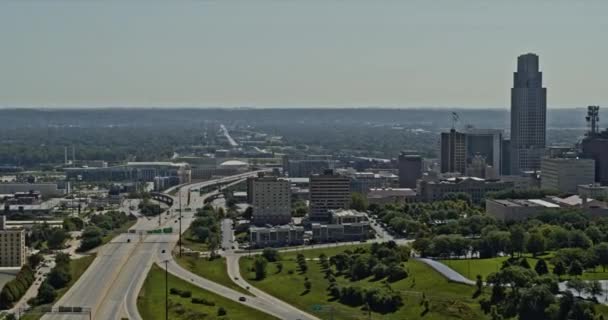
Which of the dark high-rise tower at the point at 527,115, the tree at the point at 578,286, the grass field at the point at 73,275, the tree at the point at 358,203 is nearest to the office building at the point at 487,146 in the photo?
the dark high-rise tower at the point at 527,115

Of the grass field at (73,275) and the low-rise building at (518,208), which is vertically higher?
the low-rise building at (518,208)

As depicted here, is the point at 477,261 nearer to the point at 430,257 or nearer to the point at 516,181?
the point at 430,257

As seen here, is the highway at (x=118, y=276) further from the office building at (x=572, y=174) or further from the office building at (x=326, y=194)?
the office building at (x=572, y=174)

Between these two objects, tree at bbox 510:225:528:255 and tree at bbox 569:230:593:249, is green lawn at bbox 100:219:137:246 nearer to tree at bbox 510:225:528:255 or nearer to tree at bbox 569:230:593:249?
tree at bbox 510:225:528:255

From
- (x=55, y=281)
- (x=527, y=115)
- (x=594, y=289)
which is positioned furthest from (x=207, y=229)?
(x=527, y=115)

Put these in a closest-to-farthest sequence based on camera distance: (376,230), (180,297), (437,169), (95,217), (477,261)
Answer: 1. (180,297)
2. (477,261)
3. (376,230)
4. (95,217)
5. (437,169)

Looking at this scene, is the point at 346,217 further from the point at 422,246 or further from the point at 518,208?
the point at 422,246

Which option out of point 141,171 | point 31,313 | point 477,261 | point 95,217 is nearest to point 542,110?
point 141,171
